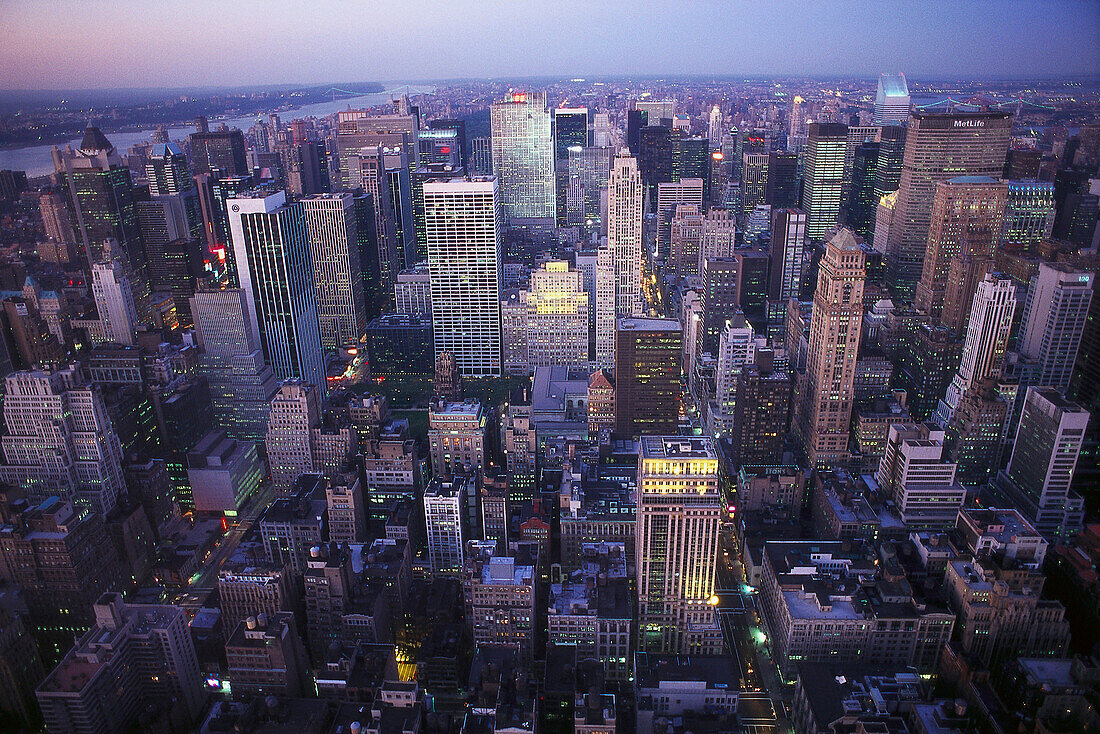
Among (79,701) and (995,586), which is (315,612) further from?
(995,586)

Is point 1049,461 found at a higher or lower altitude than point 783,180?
lower

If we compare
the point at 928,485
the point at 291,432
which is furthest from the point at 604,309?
the point at 928,485

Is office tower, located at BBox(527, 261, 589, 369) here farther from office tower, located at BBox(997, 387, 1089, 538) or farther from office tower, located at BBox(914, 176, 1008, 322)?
office tower, located at BBox(997, 387, 1089, 538)

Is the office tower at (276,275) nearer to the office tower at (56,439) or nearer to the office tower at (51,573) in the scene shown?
the office tower at (56,439)

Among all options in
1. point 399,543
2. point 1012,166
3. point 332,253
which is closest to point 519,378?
point 332,253

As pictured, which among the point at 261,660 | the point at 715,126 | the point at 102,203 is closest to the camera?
the point at 261,660

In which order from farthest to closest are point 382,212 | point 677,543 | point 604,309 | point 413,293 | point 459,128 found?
point 459,128
point 382,212
point 413,293
point 604,309
point 677,543

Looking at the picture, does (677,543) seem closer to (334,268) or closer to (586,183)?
(334,268)

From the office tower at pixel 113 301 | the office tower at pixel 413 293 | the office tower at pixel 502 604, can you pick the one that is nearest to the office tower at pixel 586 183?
the office tower at pixel 413 293
